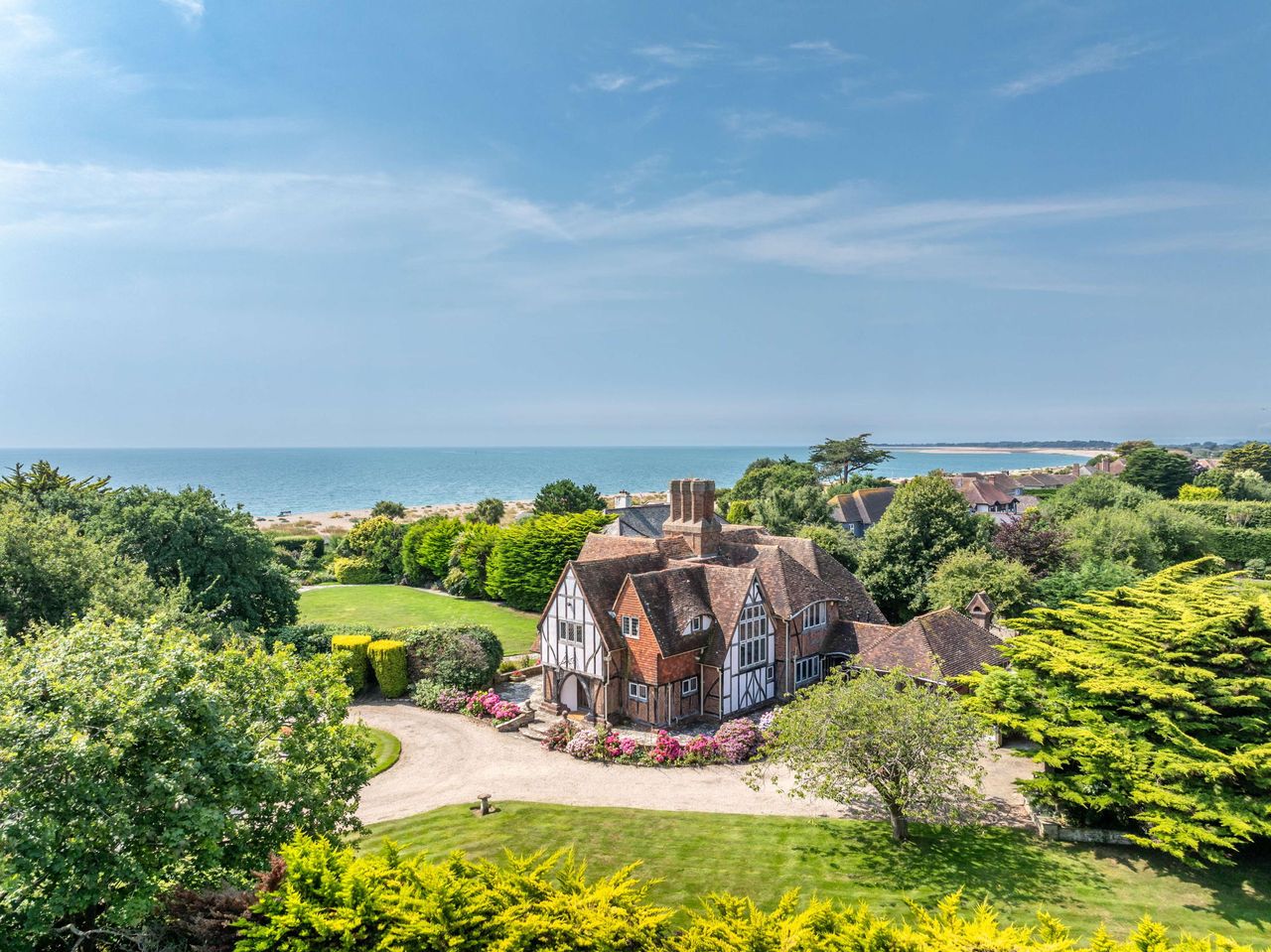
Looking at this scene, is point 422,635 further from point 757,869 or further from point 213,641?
point 757,869

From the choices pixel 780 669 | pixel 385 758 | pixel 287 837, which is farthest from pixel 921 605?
pixel 287 837

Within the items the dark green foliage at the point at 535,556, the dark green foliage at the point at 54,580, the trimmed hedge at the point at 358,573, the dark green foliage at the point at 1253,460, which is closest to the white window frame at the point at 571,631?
the dark green foliage at the point at 54,580

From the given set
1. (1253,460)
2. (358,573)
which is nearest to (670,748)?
(358,573)

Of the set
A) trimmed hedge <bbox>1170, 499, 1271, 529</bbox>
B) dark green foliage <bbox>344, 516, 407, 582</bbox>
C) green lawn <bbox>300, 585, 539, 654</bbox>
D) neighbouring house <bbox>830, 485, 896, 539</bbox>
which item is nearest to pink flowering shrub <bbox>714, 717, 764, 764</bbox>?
green lawn <bbox>300, 585, 539, 654</bbox>

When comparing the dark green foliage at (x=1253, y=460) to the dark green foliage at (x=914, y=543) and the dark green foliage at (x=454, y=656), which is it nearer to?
the dark green foliage at (x=914, y=543)

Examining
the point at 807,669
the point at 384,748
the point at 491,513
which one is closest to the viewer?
the point at 384,748

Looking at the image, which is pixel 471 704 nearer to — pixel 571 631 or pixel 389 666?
pixel 389 666
